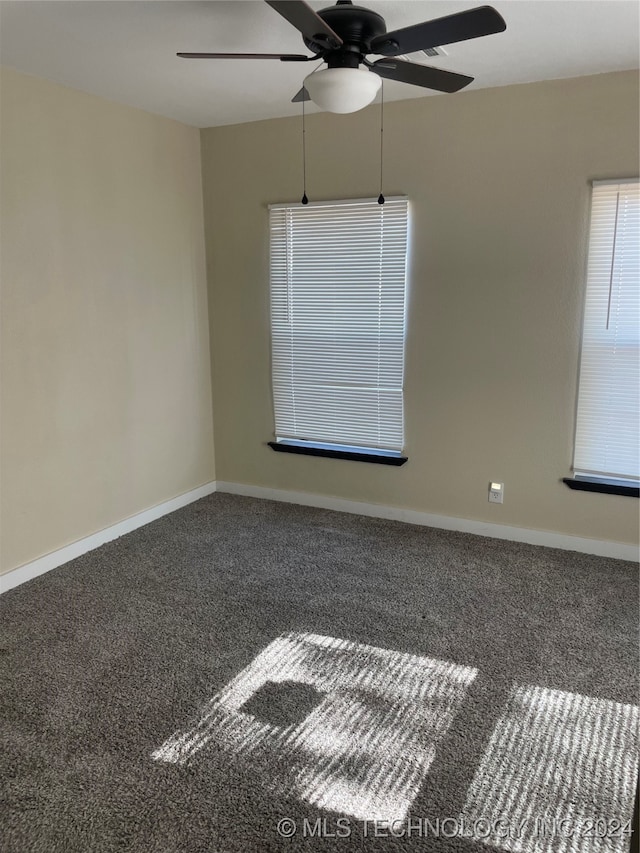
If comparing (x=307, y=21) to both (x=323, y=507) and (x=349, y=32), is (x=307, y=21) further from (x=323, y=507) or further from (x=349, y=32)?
(x=323, y=507)

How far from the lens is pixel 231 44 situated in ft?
8.56

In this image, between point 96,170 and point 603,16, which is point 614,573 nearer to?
point 603,16

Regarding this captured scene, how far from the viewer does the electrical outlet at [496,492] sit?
360 cm

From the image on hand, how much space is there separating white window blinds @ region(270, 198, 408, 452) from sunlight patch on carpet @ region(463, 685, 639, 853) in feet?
6.23

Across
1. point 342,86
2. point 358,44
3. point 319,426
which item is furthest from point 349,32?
point 319,426

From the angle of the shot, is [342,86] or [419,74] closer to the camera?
[342,86]

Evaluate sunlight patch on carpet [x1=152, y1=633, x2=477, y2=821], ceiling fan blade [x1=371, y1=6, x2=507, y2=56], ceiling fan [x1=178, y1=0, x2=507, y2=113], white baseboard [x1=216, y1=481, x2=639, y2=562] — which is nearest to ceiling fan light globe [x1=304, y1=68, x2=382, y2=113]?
ceiling fan [x1=178, y1=0, x2=507, y2=113]

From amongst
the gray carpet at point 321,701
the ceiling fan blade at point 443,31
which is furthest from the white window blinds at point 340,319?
the ceiling fan blade at point 443,31

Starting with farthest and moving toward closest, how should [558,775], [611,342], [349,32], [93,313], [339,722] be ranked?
[93,313] → [611,342] → [339,722] → [349,32] → [558,775]

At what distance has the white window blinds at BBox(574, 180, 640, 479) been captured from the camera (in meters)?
3.07

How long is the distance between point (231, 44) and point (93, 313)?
60.3 inches

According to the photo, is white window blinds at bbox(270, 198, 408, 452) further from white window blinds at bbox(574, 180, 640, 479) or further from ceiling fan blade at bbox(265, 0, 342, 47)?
ceiling fan blade at bbox(265, 0, 342, 47)

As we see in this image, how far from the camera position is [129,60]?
→ 2.77 meters

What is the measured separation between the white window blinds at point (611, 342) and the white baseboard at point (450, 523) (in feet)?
1.35
